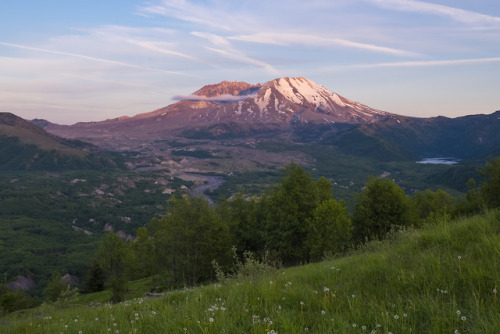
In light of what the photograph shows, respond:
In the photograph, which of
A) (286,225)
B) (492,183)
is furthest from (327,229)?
(492,183)

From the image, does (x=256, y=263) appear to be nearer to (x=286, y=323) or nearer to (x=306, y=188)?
(x=286, y=323)

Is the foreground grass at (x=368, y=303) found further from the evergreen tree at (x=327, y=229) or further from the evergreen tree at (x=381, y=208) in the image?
the evergreen tree at (x=381, y=208)

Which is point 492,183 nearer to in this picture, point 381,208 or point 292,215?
point 381,208

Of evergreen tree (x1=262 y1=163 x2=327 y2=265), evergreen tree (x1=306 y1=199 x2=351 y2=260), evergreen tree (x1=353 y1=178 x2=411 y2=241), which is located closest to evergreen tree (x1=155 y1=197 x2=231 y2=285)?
evergreen tree (x1=262 y1=163 x2=327 y2=265)

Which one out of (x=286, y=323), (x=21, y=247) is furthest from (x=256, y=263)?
(x=21, y=247)

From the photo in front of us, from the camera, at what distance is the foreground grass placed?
4012 mm

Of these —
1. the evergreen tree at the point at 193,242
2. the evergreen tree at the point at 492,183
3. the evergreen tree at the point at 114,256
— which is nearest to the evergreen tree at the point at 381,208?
the evergreen tree at the point at 492,183

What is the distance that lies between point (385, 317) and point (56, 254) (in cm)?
21504

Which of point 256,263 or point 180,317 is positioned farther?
point 256,263

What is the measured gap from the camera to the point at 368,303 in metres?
4.77

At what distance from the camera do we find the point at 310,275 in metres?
7.75

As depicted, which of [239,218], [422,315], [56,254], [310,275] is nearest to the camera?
[422,315]

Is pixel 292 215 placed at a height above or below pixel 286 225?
above

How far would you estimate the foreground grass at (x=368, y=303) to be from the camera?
13.2ft
